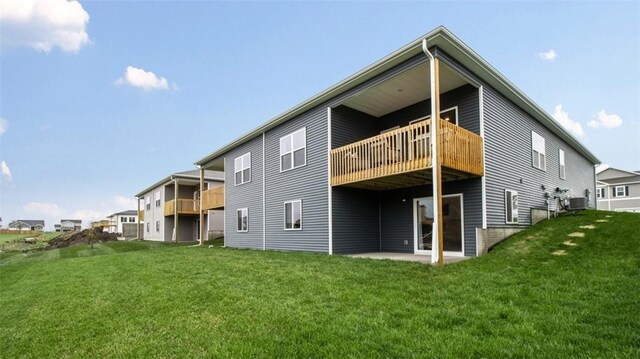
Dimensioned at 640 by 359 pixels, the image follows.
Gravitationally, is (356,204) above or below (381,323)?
above

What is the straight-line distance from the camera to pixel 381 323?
4.13 metres

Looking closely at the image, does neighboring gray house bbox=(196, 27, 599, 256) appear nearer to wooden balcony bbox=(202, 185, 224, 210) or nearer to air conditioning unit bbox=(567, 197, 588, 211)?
air conditioning unit bbox=(567, 197, 588, 211)

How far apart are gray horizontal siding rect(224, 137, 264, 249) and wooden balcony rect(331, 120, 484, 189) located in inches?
217

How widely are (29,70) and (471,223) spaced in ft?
69.5

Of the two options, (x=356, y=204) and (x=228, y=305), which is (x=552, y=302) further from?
(x=356, y=204)

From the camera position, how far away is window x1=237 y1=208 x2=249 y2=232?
55.7ft

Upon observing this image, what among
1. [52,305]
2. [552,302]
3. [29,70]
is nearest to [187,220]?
[29,70]

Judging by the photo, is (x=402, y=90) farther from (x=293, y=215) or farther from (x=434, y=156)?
(x=293, y=215)

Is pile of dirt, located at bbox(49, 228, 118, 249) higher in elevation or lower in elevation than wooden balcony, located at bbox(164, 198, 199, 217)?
lower

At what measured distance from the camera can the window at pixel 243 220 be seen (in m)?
17.0

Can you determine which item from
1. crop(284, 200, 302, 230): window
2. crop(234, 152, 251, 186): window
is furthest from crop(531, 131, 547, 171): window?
crop(234, 152, 251, 186): window

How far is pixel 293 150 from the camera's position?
45.9ft

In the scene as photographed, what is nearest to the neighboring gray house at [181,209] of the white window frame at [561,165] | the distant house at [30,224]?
the white window frame at [561,165]

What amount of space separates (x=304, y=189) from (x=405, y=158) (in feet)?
16.2
